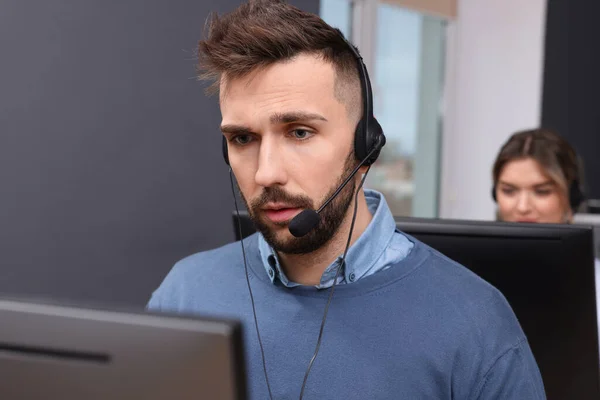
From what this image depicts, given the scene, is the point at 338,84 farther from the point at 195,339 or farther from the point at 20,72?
the point at 20,72

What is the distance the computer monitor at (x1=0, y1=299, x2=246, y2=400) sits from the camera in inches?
16.9

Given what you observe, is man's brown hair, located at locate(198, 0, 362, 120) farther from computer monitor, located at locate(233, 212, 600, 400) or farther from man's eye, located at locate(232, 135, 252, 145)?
computer monitor, located at locate(233, 212, 600, 400)

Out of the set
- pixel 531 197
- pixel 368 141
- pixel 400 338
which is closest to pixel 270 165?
pixel 368 141

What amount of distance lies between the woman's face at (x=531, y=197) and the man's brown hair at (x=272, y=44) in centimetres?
121

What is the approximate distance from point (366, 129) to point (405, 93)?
336 cm

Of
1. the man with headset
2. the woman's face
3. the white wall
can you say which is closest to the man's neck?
the man with headset

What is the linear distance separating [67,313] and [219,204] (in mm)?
2130

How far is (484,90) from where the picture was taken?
4504 millimetres

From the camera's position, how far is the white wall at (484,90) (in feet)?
14.1

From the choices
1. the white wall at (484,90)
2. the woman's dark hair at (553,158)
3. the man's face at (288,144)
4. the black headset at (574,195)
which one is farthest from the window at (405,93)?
the man's face at (288,144)

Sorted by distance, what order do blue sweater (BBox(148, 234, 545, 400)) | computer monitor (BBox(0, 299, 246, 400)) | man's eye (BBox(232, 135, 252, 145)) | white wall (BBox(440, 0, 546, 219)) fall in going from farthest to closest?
white wall (BBox(440, 0, 546, 219)), man's eye (BBox(232, 135, 252, 145)), blue sweater (BBox(148, 234, 545, 400)), computer monitor (BBox(0, 299, 246, 400))

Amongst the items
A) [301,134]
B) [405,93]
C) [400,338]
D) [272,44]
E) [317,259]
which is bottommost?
[400,338]

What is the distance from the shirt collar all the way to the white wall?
3.49 m

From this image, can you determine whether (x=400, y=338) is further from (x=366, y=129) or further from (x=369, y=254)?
(x=366, y=129)
